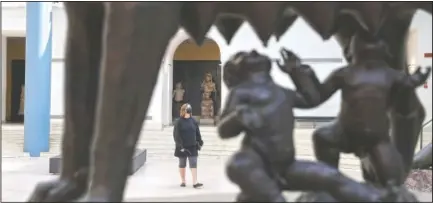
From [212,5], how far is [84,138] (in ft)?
2.22

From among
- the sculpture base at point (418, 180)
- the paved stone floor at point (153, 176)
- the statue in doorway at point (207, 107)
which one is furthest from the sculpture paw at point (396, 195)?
the statue in doorway at point (207, 107)

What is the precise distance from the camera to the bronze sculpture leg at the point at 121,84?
1.69m

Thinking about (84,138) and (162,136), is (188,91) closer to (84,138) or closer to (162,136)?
(162,136)

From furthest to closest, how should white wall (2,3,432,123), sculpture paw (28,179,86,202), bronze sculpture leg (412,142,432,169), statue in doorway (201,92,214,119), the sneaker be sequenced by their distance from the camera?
statue in doorway (201,92,214,119) < white wall (2,3,432,123) < the sneaker < bronze sculpture leg (412,142,432,169) < sculpture paw (28,179,86,202)

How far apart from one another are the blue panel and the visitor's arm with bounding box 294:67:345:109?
29.4 ft

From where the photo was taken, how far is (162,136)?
12.1 meters

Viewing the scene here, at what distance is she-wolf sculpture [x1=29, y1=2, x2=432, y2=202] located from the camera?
5.57 feet

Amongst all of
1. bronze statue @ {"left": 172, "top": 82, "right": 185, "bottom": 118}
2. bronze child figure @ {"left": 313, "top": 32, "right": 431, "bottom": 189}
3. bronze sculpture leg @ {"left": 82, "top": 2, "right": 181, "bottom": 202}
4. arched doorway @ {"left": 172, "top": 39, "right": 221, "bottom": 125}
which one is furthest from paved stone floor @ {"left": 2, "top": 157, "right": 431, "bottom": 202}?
arched doorway @ {"left": 172, "top": 39, "right": 221, "bottom": 125}

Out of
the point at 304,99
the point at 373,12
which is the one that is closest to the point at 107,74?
the point at 304,99

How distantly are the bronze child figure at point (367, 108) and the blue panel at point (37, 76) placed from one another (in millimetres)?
8981

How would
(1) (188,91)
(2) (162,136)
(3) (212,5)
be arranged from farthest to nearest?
(1) (188,91)
(2) (162,136)
(3) (212,5)

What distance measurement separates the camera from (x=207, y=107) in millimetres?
15953

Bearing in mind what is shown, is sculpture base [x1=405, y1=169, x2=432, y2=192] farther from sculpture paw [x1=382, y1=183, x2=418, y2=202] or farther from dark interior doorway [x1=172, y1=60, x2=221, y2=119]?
dark interior doorway [x1=172, y1=60, x2=221, y2=119]

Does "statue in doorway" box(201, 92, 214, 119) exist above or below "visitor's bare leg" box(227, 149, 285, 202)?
above
